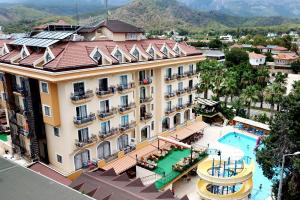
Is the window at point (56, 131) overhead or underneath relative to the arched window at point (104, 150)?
overhead

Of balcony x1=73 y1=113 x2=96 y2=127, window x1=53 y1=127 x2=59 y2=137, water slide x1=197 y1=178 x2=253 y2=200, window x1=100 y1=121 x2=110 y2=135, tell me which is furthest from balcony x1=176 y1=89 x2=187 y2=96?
window x1=53 y1=127 x2=59 y2=137

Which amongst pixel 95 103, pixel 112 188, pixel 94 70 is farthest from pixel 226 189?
pixel 94 70

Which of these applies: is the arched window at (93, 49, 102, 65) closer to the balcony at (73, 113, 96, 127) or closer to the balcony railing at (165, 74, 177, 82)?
the balcony at (73, 113, 96, 127)

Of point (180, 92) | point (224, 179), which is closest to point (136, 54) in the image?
point (180, 92)

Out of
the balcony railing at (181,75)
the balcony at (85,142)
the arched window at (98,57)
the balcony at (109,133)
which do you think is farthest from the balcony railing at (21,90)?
the balcony railing at (181,75)

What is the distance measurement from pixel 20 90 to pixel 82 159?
1106cm

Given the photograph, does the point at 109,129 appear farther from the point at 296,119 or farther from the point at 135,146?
the point at 296,119

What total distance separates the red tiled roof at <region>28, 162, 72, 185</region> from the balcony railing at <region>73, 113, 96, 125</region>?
5.74m

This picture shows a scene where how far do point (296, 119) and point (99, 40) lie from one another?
2534 centimetres

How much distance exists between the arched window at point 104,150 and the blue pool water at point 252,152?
1778cm

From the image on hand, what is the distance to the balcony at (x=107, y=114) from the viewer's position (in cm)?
3434

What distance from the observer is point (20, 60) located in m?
35.1

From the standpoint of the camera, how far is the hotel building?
31656 mm

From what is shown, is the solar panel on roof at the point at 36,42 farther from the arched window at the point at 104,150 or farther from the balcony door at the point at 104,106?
the arched window at the point at 104,150
